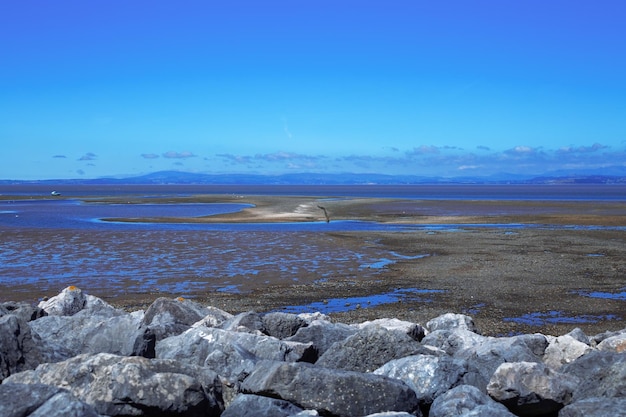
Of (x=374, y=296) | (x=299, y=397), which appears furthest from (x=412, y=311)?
(x=299, y=397)

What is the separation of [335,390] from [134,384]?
1.83 m

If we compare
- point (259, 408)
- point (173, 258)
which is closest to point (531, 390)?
point (259, 408)

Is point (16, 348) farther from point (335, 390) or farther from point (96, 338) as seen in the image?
point (335, 390)

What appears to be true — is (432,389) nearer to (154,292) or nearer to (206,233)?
(154,292)

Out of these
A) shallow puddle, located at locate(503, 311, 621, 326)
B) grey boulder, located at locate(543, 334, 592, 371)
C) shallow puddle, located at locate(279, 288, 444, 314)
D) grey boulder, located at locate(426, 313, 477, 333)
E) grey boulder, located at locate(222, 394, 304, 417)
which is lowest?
shallow puddle, located at locate(503, 311, 621, 326)

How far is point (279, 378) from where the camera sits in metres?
6.42

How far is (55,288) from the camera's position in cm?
2036

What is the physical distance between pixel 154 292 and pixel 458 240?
1856cm

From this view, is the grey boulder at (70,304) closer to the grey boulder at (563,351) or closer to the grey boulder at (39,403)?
the grey boulder at (39,403)

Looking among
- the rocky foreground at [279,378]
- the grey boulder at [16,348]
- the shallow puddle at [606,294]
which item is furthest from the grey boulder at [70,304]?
the shallow puddle at [606,294]

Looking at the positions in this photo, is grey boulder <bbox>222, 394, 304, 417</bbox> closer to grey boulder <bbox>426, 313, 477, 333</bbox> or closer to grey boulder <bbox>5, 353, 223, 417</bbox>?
grey boulder <bbox>5, 353, 223, 417</bbox>

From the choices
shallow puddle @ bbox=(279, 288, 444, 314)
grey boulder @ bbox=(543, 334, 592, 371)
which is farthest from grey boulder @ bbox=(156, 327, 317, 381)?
shallow puddle @ bbox=(279, 288, 444, 314)

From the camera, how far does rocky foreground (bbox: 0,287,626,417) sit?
6.11 m

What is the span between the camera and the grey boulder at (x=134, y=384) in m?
6.12
